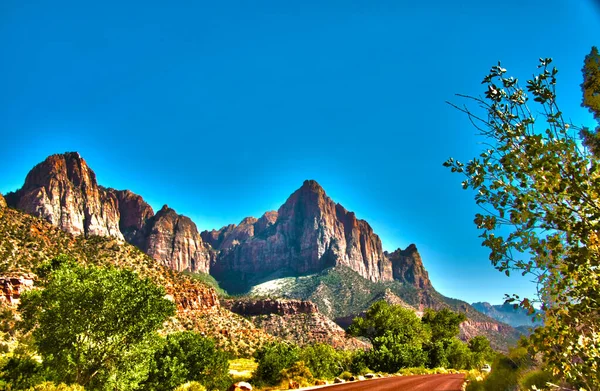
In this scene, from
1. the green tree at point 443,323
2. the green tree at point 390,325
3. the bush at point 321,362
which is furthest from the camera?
the green tree at point 443,323

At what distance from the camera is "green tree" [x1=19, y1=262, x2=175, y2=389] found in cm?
1959

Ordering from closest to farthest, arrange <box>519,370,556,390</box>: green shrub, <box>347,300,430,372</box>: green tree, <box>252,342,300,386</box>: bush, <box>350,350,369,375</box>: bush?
<box>519,370,556,390</box>: green shrub, <box>252,342,300,386</box>: bush, <box>350,350,369,375</box>: bush, <box>347,300,430,372</box>: green tree

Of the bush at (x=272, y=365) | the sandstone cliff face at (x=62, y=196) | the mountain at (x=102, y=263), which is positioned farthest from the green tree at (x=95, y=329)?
the sandstone cliff face at (x=62, y=196)

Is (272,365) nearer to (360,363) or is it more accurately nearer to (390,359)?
(360,363)

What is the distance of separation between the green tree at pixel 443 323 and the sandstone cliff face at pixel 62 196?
6633 inches

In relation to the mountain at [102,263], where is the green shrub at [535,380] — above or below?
below

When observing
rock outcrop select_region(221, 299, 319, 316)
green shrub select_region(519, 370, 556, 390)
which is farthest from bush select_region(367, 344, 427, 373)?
rock outcrop select_region(221, 299, 319, 316)

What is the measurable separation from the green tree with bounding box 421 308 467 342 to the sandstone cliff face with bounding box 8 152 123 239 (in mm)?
168466

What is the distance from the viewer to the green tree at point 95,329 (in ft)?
64.3

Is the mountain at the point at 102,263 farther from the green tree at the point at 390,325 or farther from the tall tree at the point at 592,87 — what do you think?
the tall tree at the point at 592,87

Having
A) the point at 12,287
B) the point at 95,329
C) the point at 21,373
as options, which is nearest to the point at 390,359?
the point at 95,329

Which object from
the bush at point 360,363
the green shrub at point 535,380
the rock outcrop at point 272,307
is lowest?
the bush at point 360,363

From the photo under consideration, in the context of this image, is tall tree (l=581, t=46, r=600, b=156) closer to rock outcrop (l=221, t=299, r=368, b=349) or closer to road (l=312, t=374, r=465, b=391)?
road (l=312, t=374, r=465, b=391)

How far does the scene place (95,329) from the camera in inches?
790
